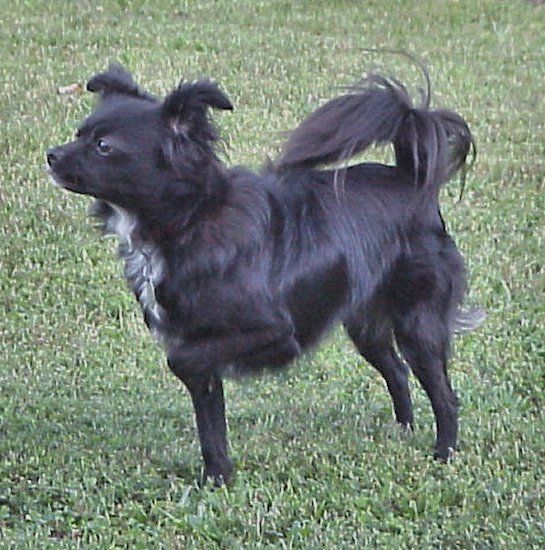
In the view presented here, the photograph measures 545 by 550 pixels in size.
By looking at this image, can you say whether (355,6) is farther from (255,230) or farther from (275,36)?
(255,230)

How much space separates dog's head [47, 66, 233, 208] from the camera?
4578mm

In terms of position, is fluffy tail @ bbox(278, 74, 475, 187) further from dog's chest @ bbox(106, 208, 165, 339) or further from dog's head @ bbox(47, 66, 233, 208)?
dog's chest @ bbox(106, 208, 165, 339)

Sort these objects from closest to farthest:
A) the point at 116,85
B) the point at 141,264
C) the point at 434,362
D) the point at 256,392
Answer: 1. the point at 141,264
2. the point at 116,85
3. the point at 434,362
4. the point at 256,392

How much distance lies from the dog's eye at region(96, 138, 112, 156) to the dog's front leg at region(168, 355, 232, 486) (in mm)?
950

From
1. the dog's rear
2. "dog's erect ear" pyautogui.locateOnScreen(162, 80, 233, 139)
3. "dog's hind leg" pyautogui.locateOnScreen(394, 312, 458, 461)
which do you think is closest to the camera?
"dog's erect ear" pyautogui.locateOnScreen(162, 80, 233, 139)

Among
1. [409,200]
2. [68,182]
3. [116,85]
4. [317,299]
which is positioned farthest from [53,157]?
[409,200]

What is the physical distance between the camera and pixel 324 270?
4.98 m

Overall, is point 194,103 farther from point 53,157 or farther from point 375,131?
point 375,131

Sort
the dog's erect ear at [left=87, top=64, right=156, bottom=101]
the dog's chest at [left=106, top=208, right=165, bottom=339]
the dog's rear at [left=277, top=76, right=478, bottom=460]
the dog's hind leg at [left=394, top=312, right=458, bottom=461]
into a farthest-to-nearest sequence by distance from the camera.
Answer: the dog's hind leg at [left=394, top=312, right=458, bottom=461] < the dog's rear at [left=277, top=76, right=478, bottom=460] < the dog's erect ear at [left=87, top=64, right=156, bottom=101] < the dog's chest at [left=106, top=208, right=165, bottom=339]

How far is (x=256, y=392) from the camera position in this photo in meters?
6.08

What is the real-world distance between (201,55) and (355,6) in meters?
Answer: 2.46

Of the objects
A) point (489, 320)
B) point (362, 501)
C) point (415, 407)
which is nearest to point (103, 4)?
point (489, 320)

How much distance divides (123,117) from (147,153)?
17cm

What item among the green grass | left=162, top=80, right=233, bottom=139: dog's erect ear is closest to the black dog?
left=162, top=80, right=233, bottom=139: dog's erect ear
